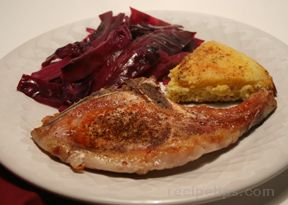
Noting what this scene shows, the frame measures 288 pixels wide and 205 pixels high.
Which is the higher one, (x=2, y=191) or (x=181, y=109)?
(x=181, y=109)

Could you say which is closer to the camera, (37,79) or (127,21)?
(37,79)

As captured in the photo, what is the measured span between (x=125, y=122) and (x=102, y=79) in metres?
0.83

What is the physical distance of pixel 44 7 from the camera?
507cm

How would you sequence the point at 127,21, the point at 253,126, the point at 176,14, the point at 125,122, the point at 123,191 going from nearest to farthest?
the point at 123,191 → the point at 125,122 → the point at 253,126 → the point at 127,21 → the point at 176,14

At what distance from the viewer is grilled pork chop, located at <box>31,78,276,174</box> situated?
234 centimetres

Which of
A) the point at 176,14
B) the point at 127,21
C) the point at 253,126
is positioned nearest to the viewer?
the point at 253,126

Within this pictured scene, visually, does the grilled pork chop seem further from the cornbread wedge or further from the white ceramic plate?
the cornbread wedge

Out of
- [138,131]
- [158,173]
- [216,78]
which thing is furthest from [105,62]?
[158,173]

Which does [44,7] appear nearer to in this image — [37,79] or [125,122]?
[37,79]

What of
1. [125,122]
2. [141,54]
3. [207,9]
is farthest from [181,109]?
[207,9]

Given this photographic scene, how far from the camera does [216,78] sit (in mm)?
2969

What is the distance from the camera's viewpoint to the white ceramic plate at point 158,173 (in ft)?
7.21

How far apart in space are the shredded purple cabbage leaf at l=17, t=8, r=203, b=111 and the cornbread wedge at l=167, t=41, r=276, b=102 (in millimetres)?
226

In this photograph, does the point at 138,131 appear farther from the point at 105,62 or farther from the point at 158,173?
the point at 105,62
